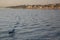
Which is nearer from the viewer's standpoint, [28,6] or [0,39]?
[0,39]

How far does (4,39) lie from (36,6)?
3913 inches

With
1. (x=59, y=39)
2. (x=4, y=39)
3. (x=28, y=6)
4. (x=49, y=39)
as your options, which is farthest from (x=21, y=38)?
(x=28, y=6)

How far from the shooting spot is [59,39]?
28.8 feet

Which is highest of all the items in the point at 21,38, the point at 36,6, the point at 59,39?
the point at 36,6

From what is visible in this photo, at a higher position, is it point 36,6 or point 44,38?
point 36,6

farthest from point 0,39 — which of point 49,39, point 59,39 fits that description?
point 59,39

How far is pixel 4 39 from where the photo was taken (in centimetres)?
905

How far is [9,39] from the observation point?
9.08 m

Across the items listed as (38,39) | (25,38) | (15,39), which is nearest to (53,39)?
(38,39)

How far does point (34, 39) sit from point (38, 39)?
0.24 meters

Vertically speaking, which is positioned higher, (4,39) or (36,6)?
(36,6)

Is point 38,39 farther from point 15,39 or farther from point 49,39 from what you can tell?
point 15,39

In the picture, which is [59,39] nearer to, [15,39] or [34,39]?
[34,39]

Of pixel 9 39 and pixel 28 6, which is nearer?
pixel 9 39
